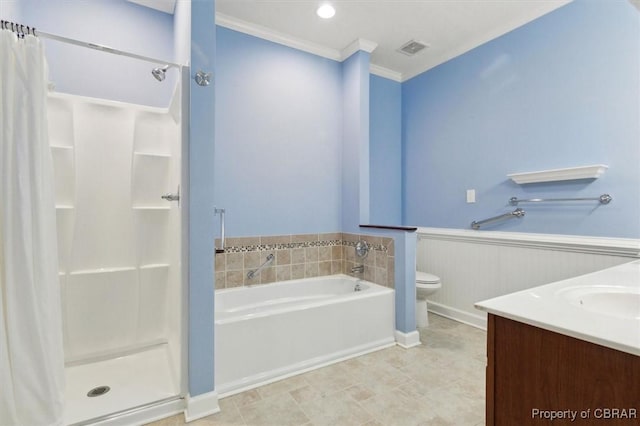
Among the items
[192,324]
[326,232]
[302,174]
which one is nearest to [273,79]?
[302,174]

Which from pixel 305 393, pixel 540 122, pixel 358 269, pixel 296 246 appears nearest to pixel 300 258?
pixel 296 246

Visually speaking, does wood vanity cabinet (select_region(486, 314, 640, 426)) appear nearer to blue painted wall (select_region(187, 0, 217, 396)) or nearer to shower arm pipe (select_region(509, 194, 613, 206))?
blue painted wall (select_region(187, 0, 217, 396))

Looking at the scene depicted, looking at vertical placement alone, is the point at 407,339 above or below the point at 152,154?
below

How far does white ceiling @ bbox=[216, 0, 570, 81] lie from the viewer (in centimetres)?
242

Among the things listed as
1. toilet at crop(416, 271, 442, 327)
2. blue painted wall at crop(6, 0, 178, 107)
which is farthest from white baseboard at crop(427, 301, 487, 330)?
blue painted wall at crop(6, 0, 178, 107)

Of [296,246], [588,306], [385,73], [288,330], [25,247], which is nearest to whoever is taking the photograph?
[588,306]

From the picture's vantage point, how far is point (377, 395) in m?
1.79

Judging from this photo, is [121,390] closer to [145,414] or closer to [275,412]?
[145,414]

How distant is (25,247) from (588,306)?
2.13 meters

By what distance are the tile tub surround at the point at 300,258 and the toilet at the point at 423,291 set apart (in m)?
0.36

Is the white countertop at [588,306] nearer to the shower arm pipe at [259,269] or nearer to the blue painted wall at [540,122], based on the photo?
the blue painted wall at [540,122]

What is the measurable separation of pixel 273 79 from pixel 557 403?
9.33 ft

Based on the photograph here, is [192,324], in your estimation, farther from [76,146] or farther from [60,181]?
[76,146]

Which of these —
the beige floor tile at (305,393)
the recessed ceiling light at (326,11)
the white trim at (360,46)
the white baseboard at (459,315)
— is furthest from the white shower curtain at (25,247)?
the white baseboard at (459,315)
